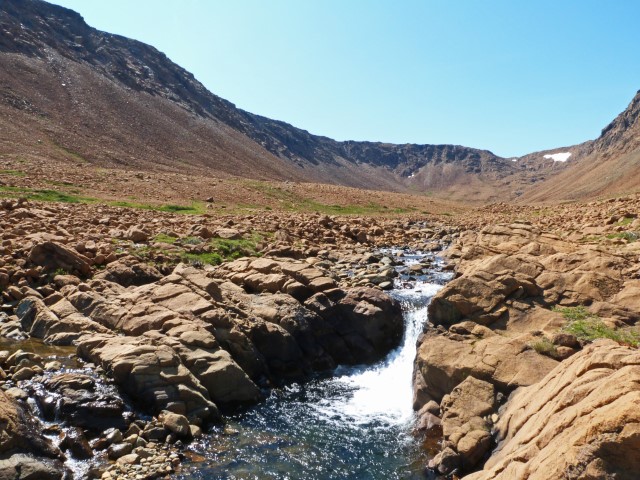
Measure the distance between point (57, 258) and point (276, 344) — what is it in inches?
375

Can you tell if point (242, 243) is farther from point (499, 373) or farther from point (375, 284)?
point (499, 373)

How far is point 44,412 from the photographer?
11281 mm

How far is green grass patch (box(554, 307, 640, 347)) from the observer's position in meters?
12.8

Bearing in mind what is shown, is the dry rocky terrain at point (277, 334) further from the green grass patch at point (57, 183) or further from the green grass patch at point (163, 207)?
the green grass patch at point (57, 183)

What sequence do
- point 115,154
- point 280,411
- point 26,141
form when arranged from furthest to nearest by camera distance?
point 115,154 → point 26,141 → point 280,411

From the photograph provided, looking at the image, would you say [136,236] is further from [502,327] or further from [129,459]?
[502,327]

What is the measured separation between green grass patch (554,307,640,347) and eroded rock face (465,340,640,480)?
3122 mm

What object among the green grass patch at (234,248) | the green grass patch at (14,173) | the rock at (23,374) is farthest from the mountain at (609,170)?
the rock at (23,374)

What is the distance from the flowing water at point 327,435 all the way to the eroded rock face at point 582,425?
3.25m

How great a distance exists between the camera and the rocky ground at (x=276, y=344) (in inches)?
346

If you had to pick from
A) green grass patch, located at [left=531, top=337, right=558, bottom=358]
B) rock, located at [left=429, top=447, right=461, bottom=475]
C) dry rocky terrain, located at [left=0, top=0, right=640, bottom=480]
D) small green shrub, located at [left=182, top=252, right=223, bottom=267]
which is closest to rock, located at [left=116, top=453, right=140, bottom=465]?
dry rocky terrain, located at [left=0, top=0, right=640, bottom=480]

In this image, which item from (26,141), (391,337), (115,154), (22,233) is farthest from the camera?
(115,154)

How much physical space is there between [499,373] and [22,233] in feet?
67.7

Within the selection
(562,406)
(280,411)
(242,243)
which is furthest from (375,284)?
(562,406)
